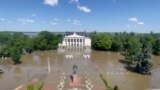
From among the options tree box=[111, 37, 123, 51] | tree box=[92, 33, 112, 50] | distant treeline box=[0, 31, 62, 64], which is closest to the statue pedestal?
distant treeline box=[0, 31, 62, 64]

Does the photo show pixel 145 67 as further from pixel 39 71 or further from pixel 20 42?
pixel 20 42

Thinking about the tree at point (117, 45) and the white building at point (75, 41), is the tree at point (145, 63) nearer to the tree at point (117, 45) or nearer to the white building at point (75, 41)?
the tree at point (117, 45)

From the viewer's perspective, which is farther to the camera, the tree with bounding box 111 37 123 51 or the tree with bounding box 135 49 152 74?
the tree with bounding box 111 37 123 51

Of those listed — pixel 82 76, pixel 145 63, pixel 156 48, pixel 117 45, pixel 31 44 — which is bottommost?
pixel 82 76

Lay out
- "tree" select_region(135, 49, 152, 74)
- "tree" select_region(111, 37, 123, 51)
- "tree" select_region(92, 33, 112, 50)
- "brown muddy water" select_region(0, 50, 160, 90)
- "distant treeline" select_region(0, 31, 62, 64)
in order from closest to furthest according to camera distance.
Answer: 1. "brown muddy water" select_region(0, 50, 160, 90)
2. "tree" select_region(135, 49, 152, 74)
3. "distant treeline" select_region(0, 31, 62, 64)
4. "tree" select_region(111, 37, 123, 51)
5. "tree" select_region(92, 33, 112, 50)

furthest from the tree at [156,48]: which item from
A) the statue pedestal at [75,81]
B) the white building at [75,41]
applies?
the statue pedestal at [75,81]

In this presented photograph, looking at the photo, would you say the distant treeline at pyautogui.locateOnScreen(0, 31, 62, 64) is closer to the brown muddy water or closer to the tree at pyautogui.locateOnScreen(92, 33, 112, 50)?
the brown muddy water

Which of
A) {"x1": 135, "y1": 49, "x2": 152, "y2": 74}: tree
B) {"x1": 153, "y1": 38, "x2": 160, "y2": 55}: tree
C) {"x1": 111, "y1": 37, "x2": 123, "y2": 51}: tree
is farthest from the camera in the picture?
{"x1": 111, "y1": 37, "x2": 123, "y2": 51}: tree

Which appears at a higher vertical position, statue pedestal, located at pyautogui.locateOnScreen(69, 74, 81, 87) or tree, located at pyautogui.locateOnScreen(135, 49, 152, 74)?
tree, located at pyautogui.locateOnScreen(135, 49, 152, 74)

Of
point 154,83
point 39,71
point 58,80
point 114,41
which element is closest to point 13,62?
point 39,71

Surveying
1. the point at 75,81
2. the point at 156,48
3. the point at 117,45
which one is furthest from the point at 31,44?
the point at 75,81

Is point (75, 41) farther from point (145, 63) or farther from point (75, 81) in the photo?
point (75, 81)
